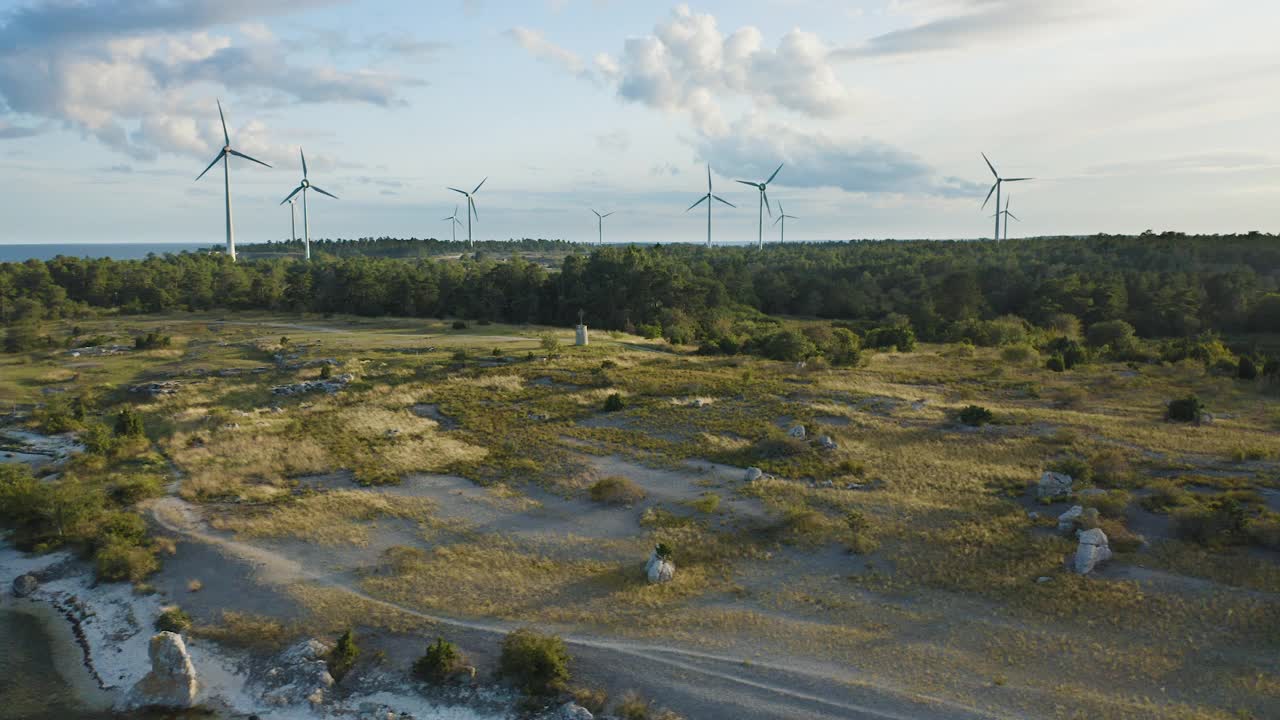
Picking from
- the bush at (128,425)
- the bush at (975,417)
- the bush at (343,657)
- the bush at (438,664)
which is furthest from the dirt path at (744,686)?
the bush at (128,425)

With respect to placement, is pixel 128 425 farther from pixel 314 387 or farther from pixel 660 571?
pixel 660 571

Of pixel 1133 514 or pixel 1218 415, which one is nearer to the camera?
pixel 1133 514

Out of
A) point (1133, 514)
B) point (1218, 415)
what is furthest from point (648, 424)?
point (1218, 415)

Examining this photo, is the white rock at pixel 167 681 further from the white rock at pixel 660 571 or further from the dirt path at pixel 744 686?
the white rock at pixel 660 571

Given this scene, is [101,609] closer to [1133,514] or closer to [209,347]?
[1133,514]

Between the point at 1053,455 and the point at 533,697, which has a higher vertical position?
the point at 1053,455

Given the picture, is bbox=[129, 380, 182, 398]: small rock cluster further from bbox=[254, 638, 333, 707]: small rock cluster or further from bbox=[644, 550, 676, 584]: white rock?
bbox=[644, 550, 676, 584]: white rock

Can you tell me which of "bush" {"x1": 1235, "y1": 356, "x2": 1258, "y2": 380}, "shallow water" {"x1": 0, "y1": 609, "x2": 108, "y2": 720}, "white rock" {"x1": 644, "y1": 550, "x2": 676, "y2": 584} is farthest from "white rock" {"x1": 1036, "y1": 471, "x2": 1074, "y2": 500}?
"bush" {"x1": 1235, "y1": 356, "x2": 1258, "y2": 380}

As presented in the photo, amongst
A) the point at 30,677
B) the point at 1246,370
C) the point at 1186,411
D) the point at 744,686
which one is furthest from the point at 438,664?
the point at 1246,370
